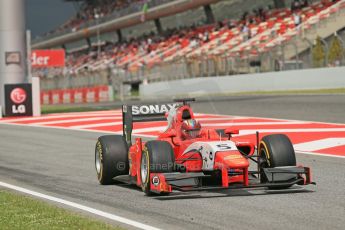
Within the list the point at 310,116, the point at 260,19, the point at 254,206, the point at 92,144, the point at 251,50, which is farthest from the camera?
the point at 260,19

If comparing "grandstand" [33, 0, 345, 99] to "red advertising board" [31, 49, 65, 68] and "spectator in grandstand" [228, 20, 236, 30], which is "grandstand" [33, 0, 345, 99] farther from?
"red advertising board" [31, 49, 65, 68]

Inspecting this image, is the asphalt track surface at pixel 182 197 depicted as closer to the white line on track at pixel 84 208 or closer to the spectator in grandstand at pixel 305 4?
the white line on track at pixel 84 208

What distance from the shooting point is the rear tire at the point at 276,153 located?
8008 millimetres

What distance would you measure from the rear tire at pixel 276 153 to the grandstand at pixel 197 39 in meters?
19.8

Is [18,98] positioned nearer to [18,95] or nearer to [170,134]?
[18,95]

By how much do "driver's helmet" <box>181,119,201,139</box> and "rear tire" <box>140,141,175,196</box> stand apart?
46 centimetres

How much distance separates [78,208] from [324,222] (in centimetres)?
234

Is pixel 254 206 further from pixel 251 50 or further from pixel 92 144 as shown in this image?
pixel 251 50

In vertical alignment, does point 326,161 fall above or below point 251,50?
below

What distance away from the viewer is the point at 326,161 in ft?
35.1

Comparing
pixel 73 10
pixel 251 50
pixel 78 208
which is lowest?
pixel 78 208

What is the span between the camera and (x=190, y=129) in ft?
27.4

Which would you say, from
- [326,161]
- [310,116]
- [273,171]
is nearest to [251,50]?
[310,116]

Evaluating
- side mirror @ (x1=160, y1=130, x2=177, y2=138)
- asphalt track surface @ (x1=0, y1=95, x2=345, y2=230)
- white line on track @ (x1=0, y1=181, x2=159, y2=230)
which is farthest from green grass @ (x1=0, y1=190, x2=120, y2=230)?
side mirror @ (x1=160, y1=130, x2=177, y2=138)
